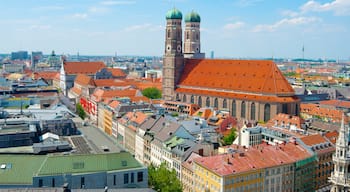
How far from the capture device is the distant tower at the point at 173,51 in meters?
138

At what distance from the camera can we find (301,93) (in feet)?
568

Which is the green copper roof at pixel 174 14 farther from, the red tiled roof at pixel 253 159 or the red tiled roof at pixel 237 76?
the red tiled roof at pixel 253 159

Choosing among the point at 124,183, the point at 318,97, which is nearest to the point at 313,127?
the point at 124,183

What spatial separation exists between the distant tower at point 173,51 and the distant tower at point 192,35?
14.7 meters

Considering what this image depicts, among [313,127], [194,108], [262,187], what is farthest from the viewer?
[194,108]

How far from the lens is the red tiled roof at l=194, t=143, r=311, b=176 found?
5894 cm

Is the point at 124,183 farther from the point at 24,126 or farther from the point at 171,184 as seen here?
the point at 24,126

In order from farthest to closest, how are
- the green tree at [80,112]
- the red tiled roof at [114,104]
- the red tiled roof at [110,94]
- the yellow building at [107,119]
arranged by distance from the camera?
the red tiled roof at [110,94]
the green tree at [80,112]
the red tiled roof at [114,104]
the yellow building at [107,119]

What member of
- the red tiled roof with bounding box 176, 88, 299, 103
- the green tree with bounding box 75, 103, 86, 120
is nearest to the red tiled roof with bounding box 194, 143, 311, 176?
the red tiled roof with bounding box 176, 88, 299, 103

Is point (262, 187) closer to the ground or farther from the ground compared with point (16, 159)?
closer to the ground

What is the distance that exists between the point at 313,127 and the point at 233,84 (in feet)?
110

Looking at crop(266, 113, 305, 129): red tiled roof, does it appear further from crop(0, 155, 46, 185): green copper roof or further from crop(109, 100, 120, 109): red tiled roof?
crop(0, 155, 46, 185): green copper roof

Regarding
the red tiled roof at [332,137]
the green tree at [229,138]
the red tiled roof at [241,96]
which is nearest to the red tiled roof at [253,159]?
the red tiled roof at [332,137]

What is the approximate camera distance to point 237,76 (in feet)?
407
